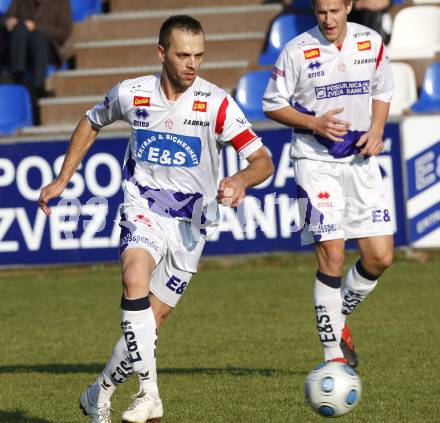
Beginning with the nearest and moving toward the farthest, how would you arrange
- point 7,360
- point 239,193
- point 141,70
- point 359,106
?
1. point 239,193
2. point 359,106
3. point 7,360
4. point 141,70

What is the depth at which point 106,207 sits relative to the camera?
43.9 ft

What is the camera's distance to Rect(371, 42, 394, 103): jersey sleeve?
795 cm

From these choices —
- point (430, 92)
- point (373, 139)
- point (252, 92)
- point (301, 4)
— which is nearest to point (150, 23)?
point (301, 4)

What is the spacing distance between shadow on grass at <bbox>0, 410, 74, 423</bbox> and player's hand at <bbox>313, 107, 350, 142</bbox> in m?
2.45

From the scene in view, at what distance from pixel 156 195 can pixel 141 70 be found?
990 centimetres

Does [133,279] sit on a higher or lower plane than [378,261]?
higher

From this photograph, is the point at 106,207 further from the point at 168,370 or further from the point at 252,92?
the point at 168,370

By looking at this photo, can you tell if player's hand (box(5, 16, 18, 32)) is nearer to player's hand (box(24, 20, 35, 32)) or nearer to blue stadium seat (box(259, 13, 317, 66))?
player's hand (box(24, 20, 35, 32))

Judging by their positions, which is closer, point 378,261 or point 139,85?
point 139,85

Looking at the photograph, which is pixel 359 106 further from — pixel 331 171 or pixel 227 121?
pixel 227 121

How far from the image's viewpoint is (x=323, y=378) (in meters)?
6.16

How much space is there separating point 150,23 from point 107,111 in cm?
1103

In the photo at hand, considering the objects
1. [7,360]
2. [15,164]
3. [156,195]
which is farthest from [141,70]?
[156,195]

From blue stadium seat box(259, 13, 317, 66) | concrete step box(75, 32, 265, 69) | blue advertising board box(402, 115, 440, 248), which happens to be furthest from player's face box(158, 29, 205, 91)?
concrete step box(75, 32, 265, 69)
